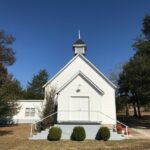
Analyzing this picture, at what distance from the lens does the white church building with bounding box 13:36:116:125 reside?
24.1m

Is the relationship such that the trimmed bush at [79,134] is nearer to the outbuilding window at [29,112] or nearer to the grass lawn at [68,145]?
the grass lawn at [68,145]

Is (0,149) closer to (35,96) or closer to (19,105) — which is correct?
(19,105)

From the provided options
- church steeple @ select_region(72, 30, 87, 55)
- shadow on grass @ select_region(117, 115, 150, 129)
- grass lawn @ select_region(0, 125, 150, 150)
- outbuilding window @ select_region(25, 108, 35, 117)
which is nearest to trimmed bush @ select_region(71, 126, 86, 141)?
grass lawn @ select_region(0, 125, 150, 150)

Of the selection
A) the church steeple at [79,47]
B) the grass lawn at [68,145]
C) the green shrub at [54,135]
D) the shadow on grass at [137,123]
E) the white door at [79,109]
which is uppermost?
the church steeple at [79,47]

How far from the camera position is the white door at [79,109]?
24066 mm

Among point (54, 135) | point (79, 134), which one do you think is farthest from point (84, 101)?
point (54, 135)

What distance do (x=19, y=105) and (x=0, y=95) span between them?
12021 millimetres

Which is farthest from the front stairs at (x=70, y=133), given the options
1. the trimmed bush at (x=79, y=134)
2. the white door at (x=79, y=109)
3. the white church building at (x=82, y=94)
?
the white door at (x=79, y=109)

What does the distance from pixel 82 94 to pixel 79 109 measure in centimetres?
161

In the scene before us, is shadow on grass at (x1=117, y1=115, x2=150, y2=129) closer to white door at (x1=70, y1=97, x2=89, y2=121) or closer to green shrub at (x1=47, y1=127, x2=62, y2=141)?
white door at (x1=70, y1=97, x2=89, y2=121)

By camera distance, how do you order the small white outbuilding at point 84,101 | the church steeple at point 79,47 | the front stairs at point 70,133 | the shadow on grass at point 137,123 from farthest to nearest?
the shadow on grass at point 137,123
the church steeple at point 79,47
the small white outbuilding at point 84,101
the front stairs at point 70,133

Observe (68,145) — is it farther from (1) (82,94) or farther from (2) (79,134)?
(1) (82,94)

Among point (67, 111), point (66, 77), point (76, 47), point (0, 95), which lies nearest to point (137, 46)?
point (76, 47)

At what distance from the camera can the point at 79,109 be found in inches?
969
